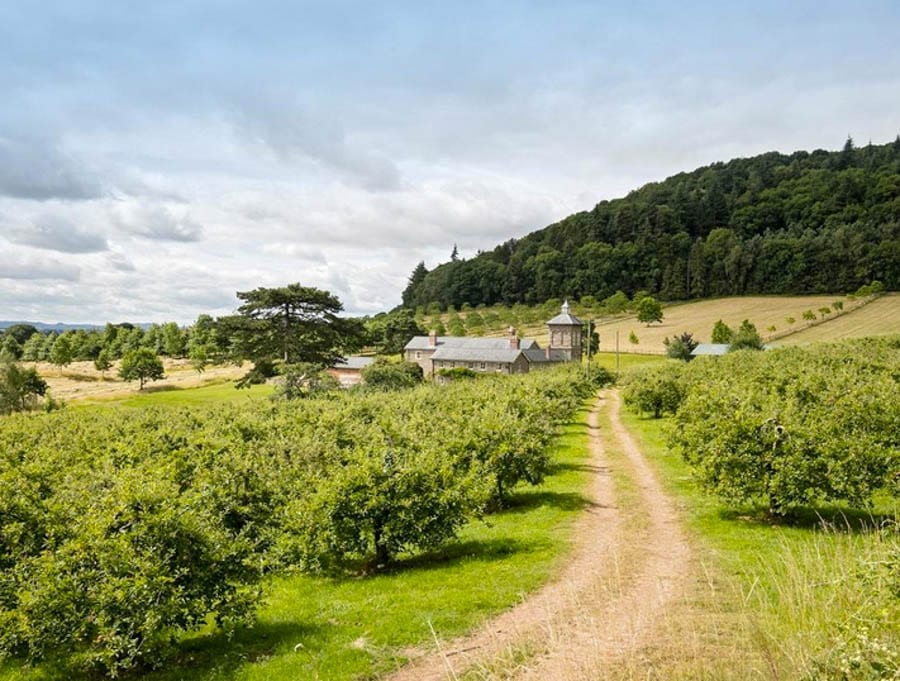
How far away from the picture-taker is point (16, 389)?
241 feet

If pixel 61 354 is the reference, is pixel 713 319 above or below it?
above

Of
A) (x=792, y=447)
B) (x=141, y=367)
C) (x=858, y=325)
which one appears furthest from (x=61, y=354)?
(x=858, y=325)

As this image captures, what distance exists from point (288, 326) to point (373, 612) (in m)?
53.1

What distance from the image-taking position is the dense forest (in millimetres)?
130125

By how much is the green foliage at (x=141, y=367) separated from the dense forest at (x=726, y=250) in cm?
10730

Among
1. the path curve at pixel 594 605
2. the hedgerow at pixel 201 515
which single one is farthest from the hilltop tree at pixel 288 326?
the path curve at pixel 594 605

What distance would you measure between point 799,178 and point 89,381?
21656 centimetres

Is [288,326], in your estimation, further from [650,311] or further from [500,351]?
[650,311]

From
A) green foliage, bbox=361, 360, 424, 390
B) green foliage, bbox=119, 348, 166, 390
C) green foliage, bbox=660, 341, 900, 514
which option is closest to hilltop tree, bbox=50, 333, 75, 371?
green foliage, bbox=119, 348, 166, 390

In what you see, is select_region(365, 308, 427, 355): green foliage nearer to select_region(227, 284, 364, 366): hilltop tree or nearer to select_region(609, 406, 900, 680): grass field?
select_region(227, 284, 364, 366): hilltop tree

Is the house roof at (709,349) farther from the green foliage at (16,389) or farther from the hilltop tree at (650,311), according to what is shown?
the green foliage at (16,389)

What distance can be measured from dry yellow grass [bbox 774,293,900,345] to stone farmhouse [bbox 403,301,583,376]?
114 feet

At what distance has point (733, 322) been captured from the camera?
112m

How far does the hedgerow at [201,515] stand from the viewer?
1003cm
